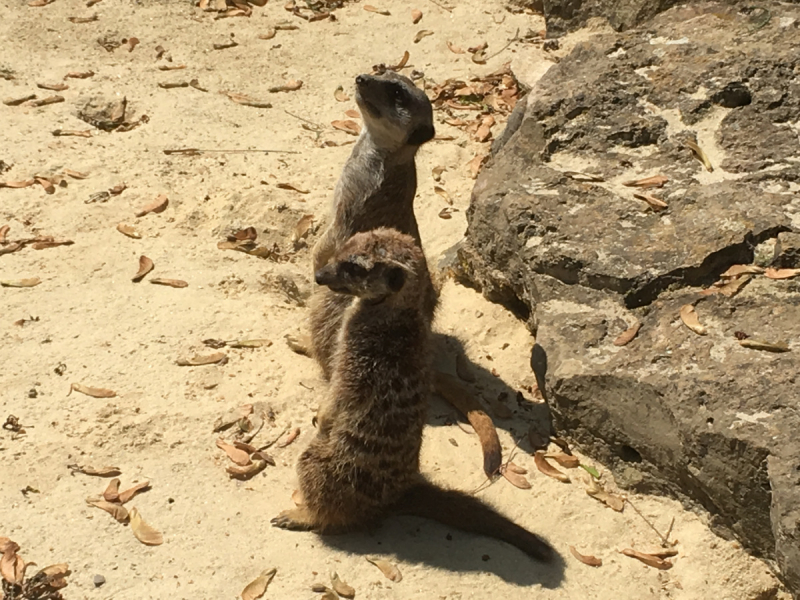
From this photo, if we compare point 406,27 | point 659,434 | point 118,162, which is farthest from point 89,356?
point 406,27

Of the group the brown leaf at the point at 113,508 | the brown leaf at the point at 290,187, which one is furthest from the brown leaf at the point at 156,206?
the brown leaf at the point at 113,508

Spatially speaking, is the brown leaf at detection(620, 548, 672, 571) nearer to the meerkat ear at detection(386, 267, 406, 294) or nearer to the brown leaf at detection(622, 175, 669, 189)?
the meerkat ear at detection(386, 267, 406, 294)

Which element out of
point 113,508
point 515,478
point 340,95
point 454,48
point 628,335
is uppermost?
point 454,48

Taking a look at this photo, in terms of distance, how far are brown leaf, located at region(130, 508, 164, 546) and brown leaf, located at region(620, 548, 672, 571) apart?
5.43 feet

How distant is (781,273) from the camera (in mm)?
3555

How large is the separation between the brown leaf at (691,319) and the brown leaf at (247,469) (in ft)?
5.71

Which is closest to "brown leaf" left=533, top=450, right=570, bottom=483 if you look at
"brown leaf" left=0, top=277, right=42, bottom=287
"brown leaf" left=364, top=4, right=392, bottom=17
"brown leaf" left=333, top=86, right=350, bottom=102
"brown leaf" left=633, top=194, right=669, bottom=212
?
"brown leaf" left=633, top=194, right=669, bottom=212

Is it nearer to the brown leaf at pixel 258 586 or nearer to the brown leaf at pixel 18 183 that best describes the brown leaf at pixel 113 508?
the brown leaf at pixel 258 586

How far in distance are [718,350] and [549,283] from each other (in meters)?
0.83

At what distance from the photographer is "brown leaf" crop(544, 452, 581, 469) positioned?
3580mm

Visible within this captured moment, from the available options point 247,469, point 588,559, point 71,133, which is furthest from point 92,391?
point 71,133

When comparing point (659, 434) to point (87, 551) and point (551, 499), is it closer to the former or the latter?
point (551, 499)

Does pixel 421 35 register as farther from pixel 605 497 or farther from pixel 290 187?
pixel 605 497

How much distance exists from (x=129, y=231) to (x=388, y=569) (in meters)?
2.53
